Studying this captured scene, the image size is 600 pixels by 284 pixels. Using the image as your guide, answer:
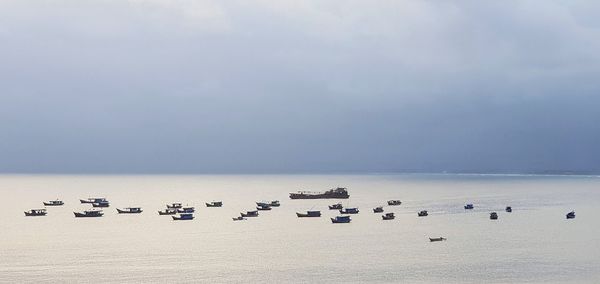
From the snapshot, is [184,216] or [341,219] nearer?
[341,219]

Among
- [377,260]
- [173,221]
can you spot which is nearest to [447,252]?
[377,260]

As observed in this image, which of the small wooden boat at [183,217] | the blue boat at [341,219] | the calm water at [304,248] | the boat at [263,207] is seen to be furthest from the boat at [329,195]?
the blue boat at [341,219]

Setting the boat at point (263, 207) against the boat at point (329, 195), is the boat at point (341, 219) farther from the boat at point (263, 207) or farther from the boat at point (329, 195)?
the boat at point (329, 195)

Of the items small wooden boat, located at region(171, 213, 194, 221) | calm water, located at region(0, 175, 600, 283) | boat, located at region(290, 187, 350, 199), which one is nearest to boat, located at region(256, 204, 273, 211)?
calm water, located at region(0, 175, 600, 283)

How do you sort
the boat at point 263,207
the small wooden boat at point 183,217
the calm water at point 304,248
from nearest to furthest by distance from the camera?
the calm water at point 304,248, the small wooden boat at point 183,217, the boat at point 263,207

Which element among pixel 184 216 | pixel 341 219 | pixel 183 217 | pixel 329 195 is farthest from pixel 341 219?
pixel 329 195

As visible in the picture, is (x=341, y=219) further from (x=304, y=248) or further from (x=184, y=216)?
(x=304, y=248)

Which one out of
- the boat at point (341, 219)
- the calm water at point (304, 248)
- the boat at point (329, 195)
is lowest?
the calm water at point (304, 248)

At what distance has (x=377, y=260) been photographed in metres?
77.7

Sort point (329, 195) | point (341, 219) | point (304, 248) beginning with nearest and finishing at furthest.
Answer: point (304, 248)
point (341, 219)
point (329, 195)

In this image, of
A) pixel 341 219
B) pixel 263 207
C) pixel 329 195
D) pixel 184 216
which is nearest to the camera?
pixel 341 219

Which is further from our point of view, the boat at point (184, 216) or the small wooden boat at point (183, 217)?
the boat at point (184, 216)

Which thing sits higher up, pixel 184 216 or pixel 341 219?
pixel 341 219

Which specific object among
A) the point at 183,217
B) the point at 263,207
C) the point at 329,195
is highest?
the point at 329,195
